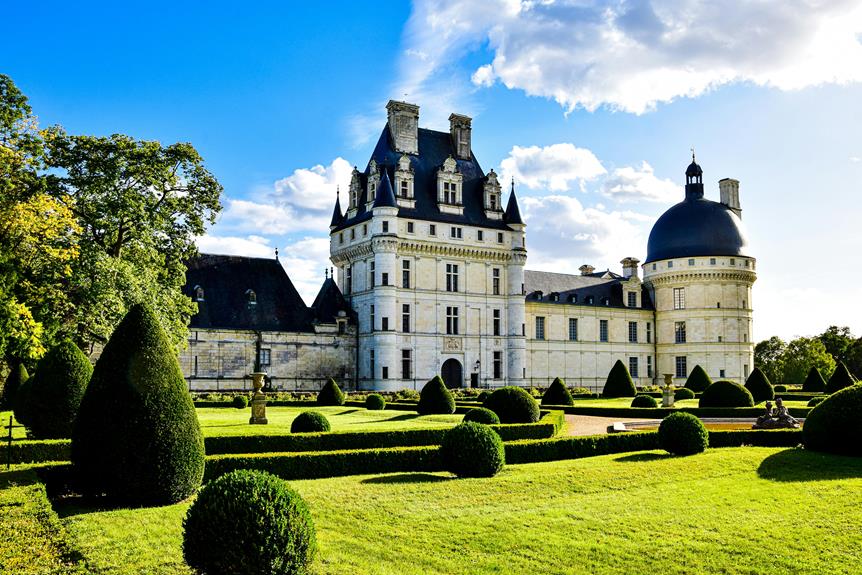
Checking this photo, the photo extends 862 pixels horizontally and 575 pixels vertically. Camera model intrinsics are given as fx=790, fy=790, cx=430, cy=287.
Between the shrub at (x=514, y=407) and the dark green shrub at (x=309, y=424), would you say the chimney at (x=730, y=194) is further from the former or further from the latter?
the dark green shrub at (x=309, y=424)

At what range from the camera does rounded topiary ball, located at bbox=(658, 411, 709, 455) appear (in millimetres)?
19250

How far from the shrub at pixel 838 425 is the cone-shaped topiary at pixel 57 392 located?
17558 mm

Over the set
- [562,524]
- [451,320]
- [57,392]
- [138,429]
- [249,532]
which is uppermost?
[451,320]

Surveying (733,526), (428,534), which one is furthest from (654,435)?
(428,534)

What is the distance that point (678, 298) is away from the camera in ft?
219

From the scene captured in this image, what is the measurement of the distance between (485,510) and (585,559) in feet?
10.2

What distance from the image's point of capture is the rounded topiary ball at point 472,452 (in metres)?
16.0

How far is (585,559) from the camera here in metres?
9.93

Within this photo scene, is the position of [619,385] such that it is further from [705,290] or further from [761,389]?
[705,290]

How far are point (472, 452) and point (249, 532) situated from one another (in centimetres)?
798

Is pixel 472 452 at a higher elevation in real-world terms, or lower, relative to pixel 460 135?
lower

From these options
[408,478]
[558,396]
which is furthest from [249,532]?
[558,396]

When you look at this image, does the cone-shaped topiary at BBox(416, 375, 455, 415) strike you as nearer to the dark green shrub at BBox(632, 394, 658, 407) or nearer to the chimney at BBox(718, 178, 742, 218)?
the dark green shrub at BBox(632, 394, 658, 407)

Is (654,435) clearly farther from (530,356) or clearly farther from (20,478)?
(530,356)
